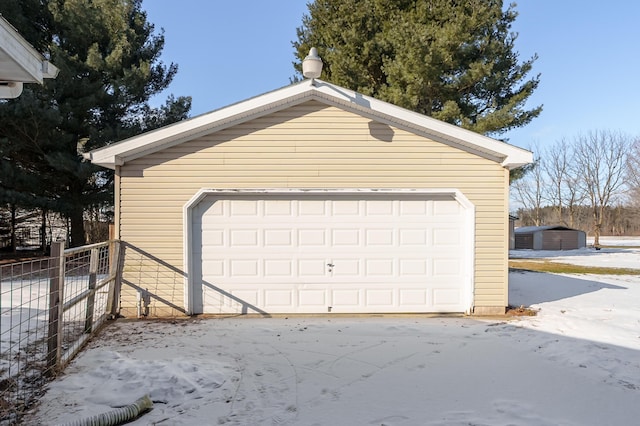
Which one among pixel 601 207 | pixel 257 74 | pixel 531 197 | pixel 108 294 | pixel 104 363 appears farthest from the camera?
pixel 531 197

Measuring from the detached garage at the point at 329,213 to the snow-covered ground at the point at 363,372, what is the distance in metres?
0.51

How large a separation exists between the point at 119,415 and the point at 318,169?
4.40 metres

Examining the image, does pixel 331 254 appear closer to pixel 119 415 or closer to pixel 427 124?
pixel 427 124

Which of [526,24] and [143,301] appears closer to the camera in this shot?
[143,301]

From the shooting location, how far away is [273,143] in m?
6.36

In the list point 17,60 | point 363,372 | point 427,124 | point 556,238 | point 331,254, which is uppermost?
point 427,124

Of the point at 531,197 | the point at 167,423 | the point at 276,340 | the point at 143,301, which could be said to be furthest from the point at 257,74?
the point at 531,197

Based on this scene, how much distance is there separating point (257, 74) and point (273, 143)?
11.6 m

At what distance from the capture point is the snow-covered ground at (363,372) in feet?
10.2

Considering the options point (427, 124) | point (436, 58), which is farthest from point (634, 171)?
point (427, 124)

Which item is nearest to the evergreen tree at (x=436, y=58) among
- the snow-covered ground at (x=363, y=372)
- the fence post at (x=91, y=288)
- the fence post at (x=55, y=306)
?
the snow-covered ground at (x=363, y=372)

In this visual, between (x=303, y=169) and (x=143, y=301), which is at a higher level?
(x=303, y=169)

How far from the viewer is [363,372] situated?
4008mm

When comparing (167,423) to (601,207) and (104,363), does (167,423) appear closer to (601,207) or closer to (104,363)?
(104,363)
